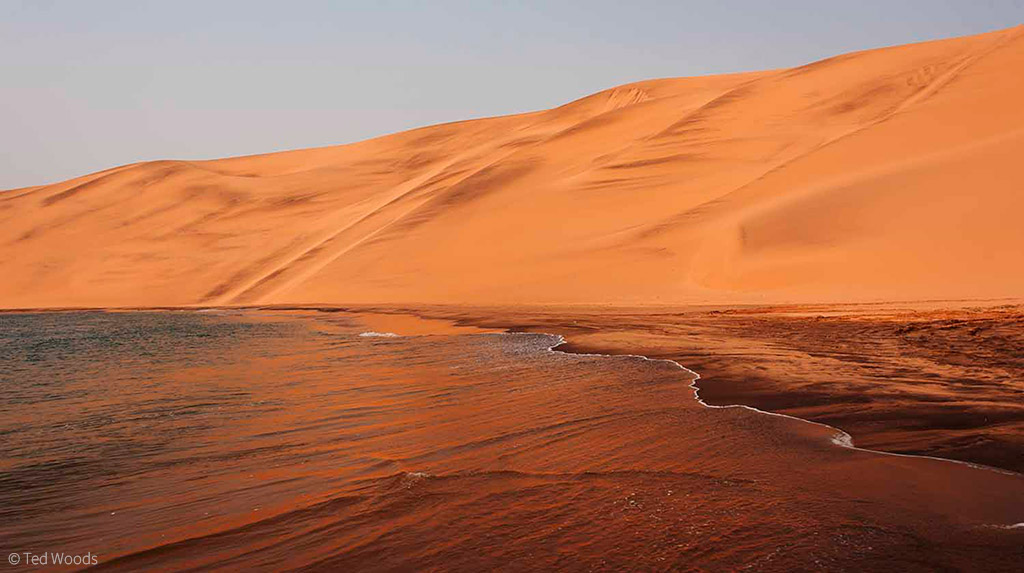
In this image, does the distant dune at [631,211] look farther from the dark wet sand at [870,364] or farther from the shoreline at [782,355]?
the dark wet sand at [870,364]

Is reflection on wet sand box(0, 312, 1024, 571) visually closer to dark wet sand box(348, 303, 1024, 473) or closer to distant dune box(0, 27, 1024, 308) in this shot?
dark wet sand box(348, 303, 1024, 473)

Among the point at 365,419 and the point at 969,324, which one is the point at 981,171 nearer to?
the point at 969,324

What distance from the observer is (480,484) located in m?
5.25

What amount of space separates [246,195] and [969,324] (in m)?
59.7

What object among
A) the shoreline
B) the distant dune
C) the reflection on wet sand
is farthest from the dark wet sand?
the distant dune

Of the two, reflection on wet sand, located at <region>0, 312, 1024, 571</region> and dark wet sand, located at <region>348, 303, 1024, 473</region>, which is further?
dark wet sand, located at <region>348, 303, 1024, 473</region>

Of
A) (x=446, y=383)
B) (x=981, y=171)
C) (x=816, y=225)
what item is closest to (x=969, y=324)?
(x=446, y=383)

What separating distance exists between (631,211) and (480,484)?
32038 millimetres

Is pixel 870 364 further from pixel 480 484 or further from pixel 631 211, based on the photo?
pixel 631 211
